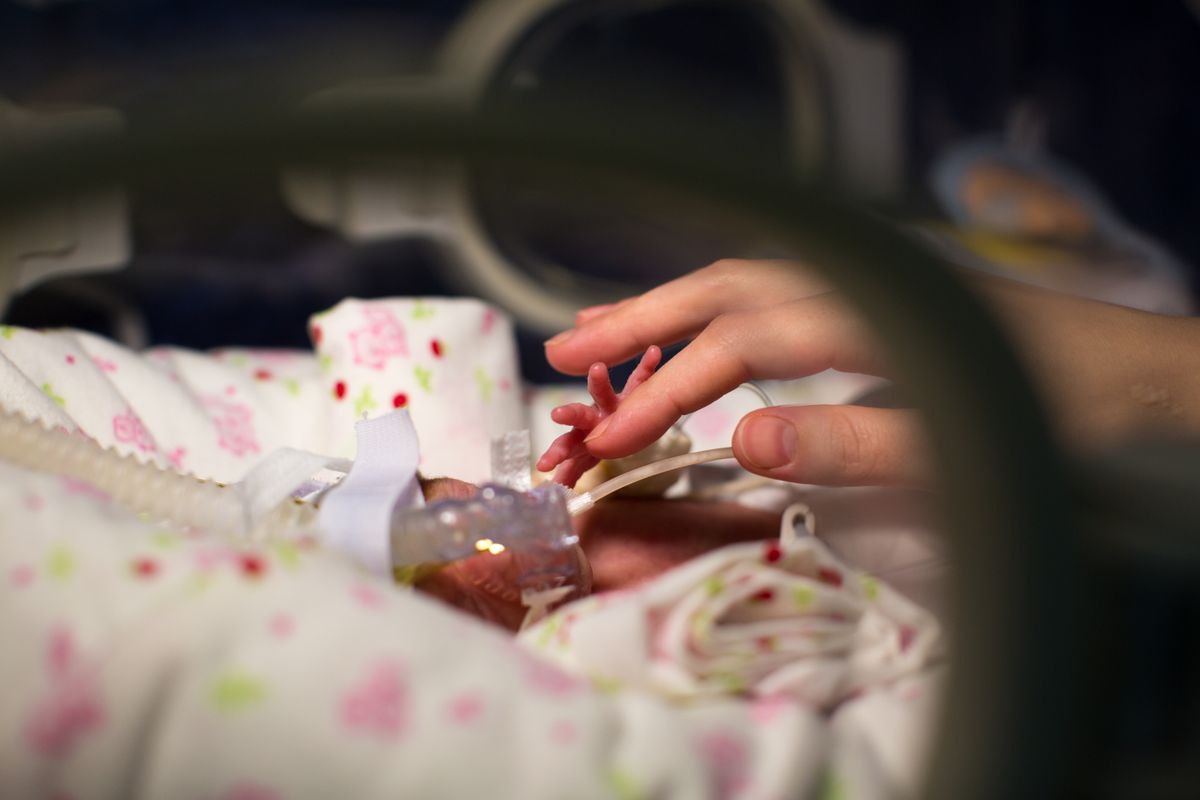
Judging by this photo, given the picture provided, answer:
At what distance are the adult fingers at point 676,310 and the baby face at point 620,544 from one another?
0.13m

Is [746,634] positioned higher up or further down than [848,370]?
further down

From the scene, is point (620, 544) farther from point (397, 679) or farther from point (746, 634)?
point (397, 679)

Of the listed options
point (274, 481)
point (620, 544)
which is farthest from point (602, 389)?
point (274, 481)

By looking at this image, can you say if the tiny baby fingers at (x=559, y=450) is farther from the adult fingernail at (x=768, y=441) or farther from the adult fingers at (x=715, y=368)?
the adult fingernail at (x=768, y=441)

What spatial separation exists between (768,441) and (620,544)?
0.75ft

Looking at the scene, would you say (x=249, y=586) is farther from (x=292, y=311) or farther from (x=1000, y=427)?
(x=292, y=311)

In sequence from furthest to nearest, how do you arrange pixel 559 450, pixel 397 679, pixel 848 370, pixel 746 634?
pixel 559 450, pixel 848 370, pixel 746 634, pixel 397 679

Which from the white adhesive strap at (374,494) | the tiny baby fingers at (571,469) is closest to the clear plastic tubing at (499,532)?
the white adhesive strap at (374,494)

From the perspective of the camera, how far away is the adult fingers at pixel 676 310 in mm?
875

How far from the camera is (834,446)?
0.67 m

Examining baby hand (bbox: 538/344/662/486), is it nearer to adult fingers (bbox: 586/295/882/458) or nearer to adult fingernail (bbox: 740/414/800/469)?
adult fingers (bbox: 586/295/882/458)

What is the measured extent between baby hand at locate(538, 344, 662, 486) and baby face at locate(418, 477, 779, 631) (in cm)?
5

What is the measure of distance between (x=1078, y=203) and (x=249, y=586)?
1415 millimetres

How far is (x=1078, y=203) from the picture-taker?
1534 mm
